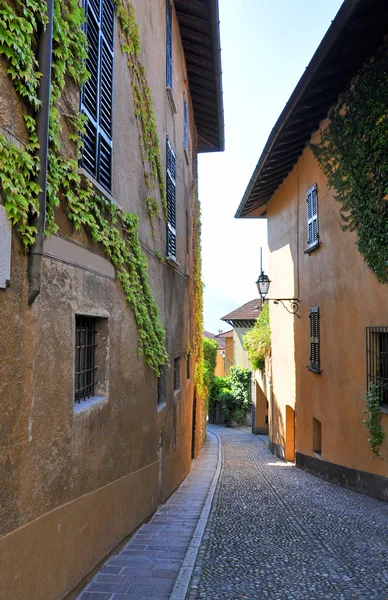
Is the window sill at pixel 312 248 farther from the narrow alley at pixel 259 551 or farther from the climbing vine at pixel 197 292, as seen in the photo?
the narrow alley at pixel 259 551

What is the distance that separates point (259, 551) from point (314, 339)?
7290mm

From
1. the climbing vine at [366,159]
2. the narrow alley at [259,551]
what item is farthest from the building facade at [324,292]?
the narrow alley at [259,551]

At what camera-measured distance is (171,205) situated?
10148 mm

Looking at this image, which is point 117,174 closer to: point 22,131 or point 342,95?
point 22,131

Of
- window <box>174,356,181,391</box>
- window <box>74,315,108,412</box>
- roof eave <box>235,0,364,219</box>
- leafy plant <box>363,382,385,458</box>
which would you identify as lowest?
leafy plant <box>363,382,385,458</box>

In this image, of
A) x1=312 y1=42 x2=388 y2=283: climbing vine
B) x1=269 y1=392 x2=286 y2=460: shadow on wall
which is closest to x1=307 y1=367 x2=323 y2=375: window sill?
x1=312 y1=42 x2=388 y2=283: climbing vine

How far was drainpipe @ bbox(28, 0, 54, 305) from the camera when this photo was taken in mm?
3486

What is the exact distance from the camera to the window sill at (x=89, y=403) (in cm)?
456

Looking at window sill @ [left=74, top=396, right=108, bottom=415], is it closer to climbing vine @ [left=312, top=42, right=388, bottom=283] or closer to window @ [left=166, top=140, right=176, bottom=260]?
window @ [left=166, top=140, right=176, bottom=260]

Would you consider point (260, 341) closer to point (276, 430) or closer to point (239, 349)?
point (276, 430)

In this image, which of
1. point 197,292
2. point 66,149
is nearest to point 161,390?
point 66,149

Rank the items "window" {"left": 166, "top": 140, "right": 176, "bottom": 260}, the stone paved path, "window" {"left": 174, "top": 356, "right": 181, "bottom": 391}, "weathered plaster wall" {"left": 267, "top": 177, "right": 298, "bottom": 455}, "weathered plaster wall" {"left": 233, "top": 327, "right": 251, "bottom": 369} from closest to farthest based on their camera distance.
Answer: the stone paved path → "window" {"left": 166, "top": 140, "right": 176, "bottom": 260} → "window" {"left": 174, "top": 356, "right": 181, "bottom": 391} → "weathered plaster wall" {"left": 267, "top": 177, "right": 298, "bottom": 455} → "weathered plaster wall" {"left": 233, "top": 327, "right": 251, "bottom": 369}

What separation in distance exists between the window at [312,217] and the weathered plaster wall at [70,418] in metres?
5.20

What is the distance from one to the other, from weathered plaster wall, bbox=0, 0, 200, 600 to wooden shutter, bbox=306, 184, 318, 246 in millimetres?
5217
